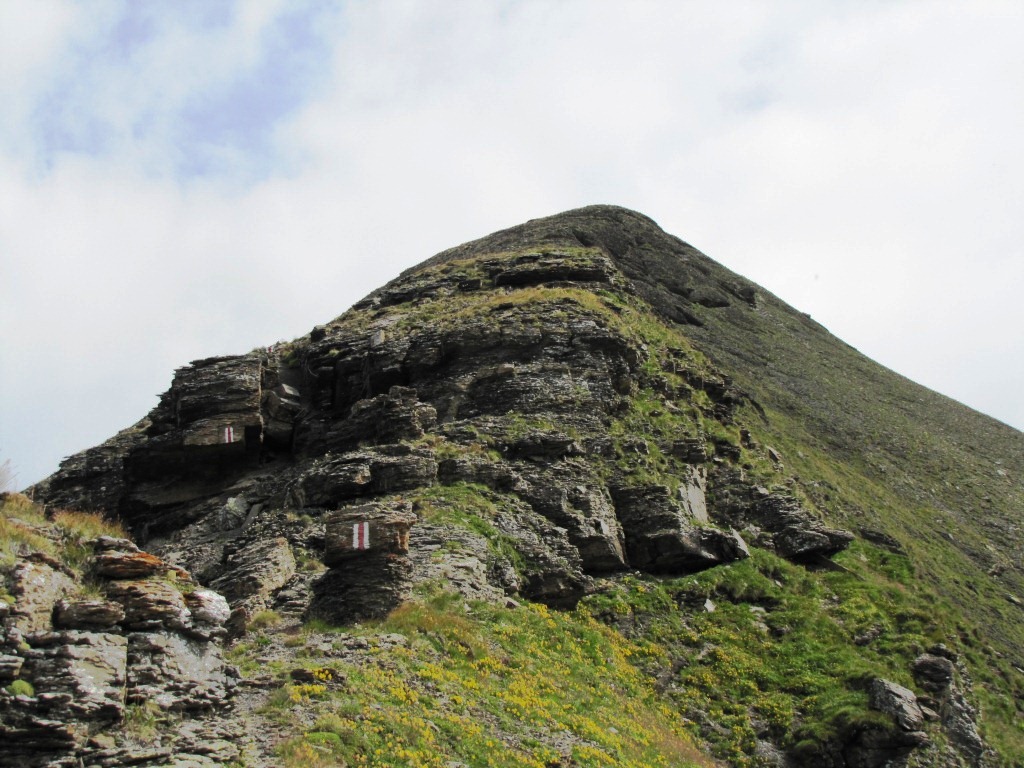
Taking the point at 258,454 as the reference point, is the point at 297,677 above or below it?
below

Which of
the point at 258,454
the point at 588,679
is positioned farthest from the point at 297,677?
the point at 258,454

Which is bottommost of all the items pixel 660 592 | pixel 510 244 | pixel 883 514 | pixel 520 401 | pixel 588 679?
pixel 588 679

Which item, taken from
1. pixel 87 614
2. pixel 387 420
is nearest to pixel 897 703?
pixel 387 420

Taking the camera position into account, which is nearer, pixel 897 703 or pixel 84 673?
pixel 84 673

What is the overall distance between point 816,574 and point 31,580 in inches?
1055

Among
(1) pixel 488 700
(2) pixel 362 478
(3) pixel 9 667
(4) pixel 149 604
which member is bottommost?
(1) pixel 488 700

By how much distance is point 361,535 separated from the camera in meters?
23.1

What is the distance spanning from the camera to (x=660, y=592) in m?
30.4

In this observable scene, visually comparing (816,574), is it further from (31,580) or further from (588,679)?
(31,580)

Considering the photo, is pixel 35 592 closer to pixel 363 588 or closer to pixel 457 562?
pixel 363 588

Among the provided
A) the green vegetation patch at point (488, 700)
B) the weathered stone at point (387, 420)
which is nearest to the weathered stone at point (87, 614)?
the green vegetation patch at point (488, 700)

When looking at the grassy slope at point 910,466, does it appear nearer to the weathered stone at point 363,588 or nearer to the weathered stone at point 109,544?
the weathered stone at point 363,588

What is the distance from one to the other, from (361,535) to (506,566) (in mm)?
6173

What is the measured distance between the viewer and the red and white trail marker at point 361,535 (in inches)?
908
